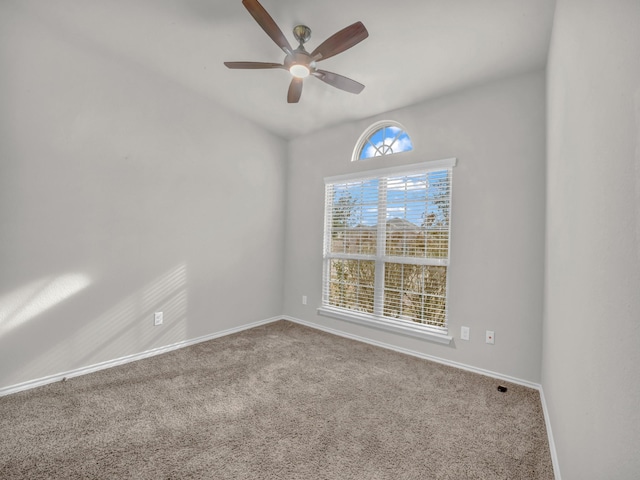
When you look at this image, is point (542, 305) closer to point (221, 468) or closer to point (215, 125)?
point (221, 468)

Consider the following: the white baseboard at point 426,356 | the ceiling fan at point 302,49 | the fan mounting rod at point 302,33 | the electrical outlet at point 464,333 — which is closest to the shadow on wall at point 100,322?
the white baseboard at point 426,356

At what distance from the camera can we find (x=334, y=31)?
2.17 meters

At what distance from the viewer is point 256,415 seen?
1890mm

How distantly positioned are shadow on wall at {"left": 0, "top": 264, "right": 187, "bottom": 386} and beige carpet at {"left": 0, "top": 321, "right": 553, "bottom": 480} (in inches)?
6.6

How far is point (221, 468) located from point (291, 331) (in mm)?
2151

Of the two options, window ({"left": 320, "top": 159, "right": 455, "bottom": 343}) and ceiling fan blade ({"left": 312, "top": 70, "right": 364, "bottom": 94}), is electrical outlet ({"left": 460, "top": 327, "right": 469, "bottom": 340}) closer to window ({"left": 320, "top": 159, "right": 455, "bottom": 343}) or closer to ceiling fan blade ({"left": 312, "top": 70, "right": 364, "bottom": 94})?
window ({"left": 320, "top": 159, "right": 455, "bottom": 343})

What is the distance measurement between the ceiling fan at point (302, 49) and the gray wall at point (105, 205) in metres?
1.25

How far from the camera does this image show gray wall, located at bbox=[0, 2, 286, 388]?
212 cm

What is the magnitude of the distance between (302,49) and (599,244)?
6.77 feet

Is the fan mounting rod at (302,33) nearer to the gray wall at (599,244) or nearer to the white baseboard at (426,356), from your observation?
the gray wall at (599,244)

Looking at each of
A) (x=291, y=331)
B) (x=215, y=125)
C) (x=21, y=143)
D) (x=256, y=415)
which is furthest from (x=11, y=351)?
(x=215, y=125)

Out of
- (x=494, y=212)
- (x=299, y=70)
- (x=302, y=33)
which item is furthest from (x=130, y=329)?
(x=494, y=212)

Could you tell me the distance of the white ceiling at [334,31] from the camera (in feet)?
6.34

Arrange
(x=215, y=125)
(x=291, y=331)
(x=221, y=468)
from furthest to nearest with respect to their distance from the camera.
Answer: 1. (x=291, y=331)
2. (x=215, y=125)
3. (x=221, y=468)
